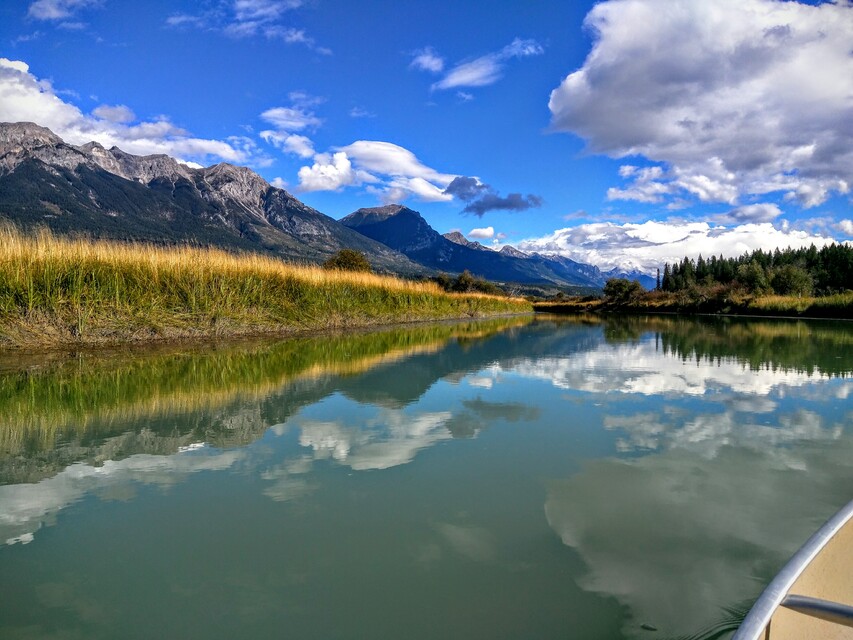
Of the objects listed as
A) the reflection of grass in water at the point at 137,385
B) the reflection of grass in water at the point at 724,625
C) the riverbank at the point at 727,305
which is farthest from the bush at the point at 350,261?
the reflection of grass in water at the point at 724,625

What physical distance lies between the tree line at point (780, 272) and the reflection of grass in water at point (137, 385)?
1596 inches

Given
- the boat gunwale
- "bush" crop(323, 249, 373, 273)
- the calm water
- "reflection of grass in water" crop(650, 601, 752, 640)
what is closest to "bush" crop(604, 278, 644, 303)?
"bush" crop(323, 249, 373, 273)

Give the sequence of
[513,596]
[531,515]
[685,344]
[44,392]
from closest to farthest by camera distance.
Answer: [513,596] < [531,515] < [44,392] < [685,344]

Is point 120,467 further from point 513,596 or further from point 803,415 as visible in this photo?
point 803,415

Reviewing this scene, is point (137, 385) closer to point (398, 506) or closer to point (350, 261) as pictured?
point (398, 506)

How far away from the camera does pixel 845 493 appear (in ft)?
10.6

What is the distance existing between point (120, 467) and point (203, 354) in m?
A: 6.13

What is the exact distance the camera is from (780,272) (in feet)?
141

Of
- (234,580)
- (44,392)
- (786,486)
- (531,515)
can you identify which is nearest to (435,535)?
(531,515)

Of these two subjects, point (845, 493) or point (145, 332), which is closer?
point (845, 493)

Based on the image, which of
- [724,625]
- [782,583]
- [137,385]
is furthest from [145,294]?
[782,583]

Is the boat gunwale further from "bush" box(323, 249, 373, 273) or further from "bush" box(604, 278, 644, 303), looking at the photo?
"bush" box(604, 278, 644, 303)

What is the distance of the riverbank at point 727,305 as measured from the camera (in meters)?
28.5

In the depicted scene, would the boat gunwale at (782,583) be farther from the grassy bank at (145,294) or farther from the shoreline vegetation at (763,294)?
the shoreline vegetation at (763,294)
